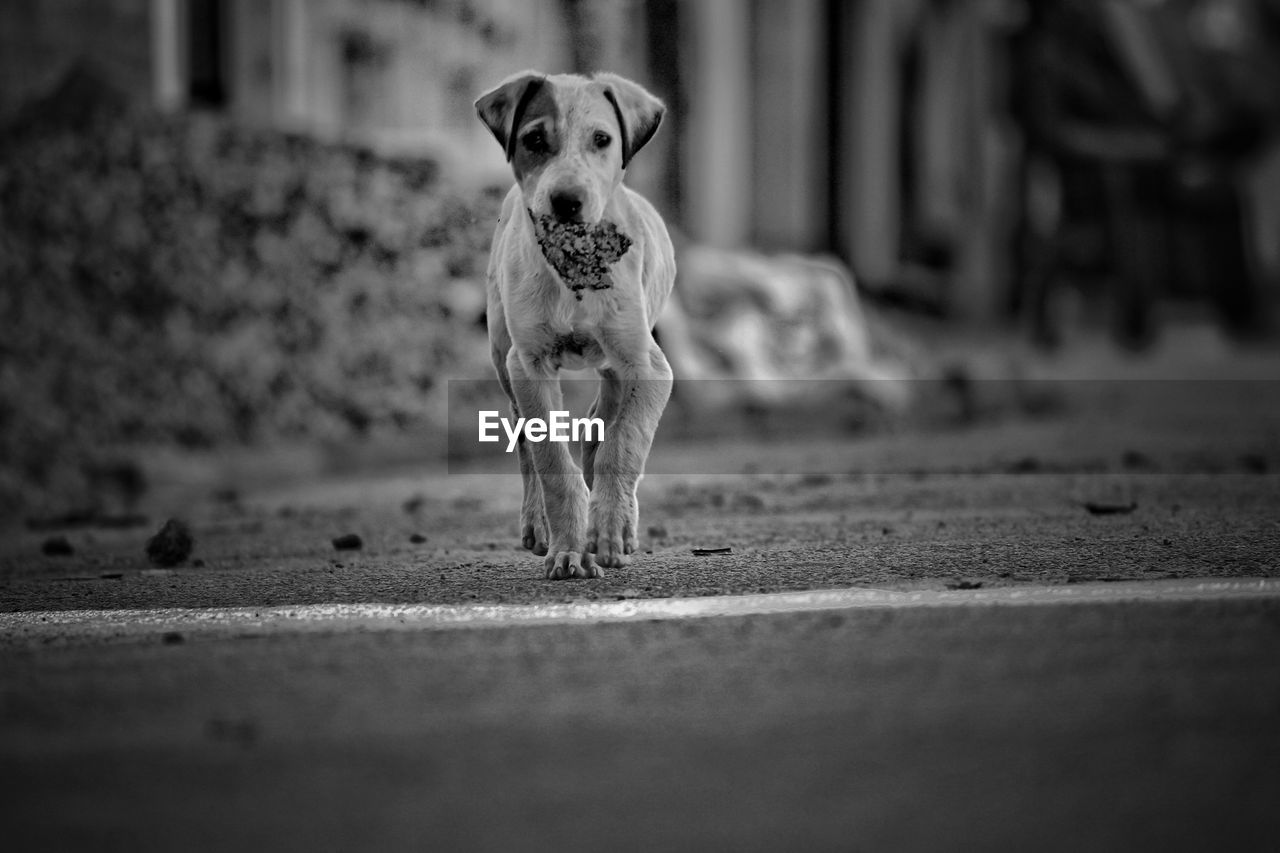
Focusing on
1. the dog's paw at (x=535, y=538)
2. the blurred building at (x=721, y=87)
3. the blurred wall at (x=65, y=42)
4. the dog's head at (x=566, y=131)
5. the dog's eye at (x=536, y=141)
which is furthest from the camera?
the blurred building at (x=721, y=87)

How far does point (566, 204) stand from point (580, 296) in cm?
32

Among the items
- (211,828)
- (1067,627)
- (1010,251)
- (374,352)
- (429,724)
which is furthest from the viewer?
(1010,251)

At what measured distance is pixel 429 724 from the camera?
277cm

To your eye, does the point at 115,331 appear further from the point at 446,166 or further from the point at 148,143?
A: the point at 446,166

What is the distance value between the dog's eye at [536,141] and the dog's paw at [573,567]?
3.37 ft

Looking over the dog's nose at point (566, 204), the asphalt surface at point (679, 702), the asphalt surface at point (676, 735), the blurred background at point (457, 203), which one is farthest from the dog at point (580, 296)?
the blurred background at point (457, 203)

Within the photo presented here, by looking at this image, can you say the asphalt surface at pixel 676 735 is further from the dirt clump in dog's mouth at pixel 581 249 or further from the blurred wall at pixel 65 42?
the blurred wall at pixel 65 42

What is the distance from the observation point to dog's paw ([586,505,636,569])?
423 cm

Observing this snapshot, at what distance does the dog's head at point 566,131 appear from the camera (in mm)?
3816

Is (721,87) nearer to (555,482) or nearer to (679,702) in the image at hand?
(555,482)

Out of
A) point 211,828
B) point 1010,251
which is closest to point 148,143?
point 211,828

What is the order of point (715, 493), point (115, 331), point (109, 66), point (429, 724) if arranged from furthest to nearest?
point (109, 66)
point (115, 331)
point (715, 493)
point (429, 724)

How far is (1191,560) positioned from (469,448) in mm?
5011

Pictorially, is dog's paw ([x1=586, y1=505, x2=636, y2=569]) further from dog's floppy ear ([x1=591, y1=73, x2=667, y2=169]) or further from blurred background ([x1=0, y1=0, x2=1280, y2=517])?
blurred background ([x1=0, y1=0, x2=1280, y2=517])
